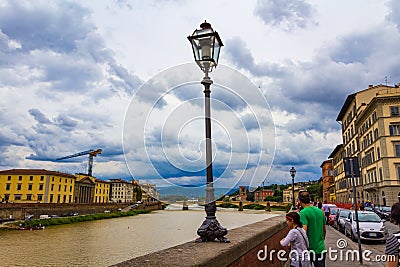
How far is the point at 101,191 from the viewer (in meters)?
119

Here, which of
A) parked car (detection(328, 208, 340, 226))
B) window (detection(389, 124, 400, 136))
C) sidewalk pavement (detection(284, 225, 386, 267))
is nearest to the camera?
sidewalk pavement (detection(284, 225, 386, 267))

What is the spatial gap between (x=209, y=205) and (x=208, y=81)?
6.17 ft

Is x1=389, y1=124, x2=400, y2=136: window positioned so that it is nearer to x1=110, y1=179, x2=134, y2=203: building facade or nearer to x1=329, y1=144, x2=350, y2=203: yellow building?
x1=329, y1=144, x2=350, y2=203: yellow building

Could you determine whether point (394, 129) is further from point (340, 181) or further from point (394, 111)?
point (340, 181)

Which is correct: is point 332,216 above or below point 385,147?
below

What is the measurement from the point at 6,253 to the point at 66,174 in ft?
200

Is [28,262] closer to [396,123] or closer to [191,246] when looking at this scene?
[191,246]

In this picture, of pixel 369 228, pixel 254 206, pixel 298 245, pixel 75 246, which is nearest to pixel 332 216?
pixel 369 228

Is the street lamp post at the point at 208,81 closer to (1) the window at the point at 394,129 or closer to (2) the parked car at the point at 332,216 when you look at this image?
(2) the parked car at the point at 332,216

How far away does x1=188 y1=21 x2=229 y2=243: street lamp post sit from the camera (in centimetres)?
457

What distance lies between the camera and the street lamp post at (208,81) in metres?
4.57

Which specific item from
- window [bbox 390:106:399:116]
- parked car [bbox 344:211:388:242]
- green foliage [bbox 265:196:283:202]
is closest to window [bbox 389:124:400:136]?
window [bbox 390:106:399:116]

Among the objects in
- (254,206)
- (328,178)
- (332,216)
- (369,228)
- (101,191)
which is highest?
(328,178)

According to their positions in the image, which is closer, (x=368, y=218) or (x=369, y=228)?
(x=369, y=228)
